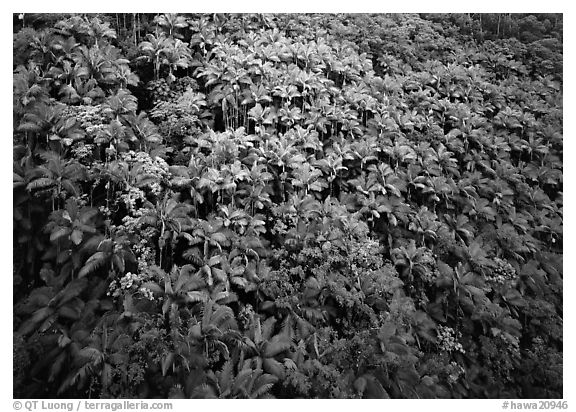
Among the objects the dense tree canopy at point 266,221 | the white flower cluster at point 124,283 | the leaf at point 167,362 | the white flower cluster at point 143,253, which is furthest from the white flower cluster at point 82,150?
the leaf at point 167,362

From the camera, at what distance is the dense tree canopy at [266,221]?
280 inches

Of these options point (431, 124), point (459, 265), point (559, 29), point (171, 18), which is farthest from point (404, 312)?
point (559, 29)

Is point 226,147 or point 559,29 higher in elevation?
point 559,29

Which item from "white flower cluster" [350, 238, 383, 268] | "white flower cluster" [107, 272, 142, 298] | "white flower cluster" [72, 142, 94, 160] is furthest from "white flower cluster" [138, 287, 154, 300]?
"white flower cluster" [350, 238, 383, 268]

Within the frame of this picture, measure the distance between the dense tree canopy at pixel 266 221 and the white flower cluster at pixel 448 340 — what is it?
0.05 meters

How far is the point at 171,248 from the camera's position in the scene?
27.8 ft

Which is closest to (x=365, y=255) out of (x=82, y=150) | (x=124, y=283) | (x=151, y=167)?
(x=124, y=283)

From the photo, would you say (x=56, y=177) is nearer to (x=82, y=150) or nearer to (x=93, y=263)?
(x=82, y=150)

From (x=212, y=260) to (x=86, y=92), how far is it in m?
5.80

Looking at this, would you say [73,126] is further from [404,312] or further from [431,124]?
[431,124]

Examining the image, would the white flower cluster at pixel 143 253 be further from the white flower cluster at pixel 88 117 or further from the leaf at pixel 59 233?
the white flower cluster at pixel 88 117

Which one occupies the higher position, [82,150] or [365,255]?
[82,150]

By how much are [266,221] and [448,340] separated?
520 centimetres

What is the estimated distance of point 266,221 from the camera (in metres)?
9.76
